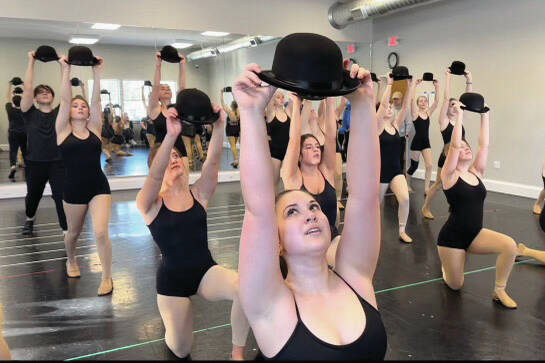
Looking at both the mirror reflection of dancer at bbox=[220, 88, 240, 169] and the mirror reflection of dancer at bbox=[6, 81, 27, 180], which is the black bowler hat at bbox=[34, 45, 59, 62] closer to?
the mirror reflection of dancer at bbox=[6, 81, 27, 180]

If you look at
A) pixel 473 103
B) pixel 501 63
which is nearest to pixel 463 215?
pixel 473 103

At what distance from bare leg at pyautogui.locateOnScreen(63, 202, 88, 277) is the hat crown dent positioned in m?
3.04

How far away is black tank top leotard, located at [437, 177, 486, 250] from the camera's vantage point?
345 centimetres

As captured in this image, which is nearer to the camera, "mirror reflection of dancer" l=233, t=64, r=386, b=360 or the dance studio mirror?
"mirror reflection of dancer" l=233, t=64, r=386, b=360

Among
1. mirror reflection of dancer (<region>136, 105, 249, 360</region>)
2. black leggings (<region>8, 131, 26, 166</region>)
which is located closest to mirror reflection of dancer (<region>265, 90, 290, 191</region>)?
mirror reflection of dancer (<region>136, 105, 249, 360</region>)

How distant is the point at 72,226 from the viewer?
3.72m

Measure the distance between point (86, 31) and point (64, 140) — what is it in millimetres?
5491

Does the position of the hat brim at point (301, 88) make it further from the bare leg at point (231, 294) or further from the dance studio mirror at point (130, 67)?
the dance studio mirror at point (130, 67)

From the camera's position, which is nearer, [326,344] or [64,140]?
[326,344]

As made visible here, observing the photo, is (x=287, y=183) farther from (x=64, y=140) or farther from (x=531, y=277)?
(x=531, y=277)

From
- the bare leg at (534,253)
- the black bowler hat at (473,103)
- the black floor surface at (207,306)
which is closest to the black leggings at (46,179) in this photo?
the black floor surface at (207,306)

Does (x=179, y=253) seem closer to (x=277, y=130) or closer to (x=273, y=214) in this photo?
(x=273, y=214)

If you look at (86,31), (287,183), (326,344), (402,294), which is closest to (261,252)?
(326,344)

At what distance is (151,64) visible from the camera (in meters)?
9.14
